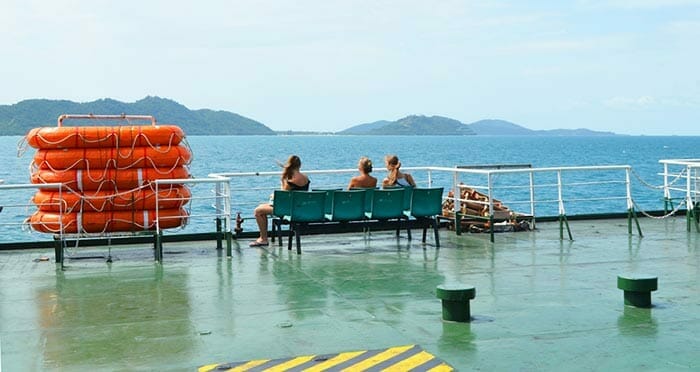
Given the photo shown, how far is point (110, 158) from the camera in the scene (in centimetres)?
1302

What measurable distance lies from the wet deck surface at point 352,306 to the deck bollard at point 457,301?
0.37 ft

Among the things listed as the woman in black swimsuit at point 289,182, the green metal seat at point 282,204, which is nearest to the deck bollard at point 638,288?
the green metal seat at point 282,204

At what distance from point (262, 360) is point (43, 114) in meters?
131

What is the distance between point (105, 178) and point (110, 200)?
0.33 metres

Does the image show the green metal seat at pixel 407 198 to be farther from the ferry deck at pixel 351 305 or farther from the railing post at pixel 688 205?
the railing post at pixel 688 205

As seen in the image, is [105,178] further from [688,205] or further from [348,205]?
[688,205]

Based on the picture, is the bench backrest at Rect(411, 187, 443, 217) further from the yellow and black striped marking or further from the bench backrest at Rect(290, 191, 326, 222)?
the yellow and black striped marking

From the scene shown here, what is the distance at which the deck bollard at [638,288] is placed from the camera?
27.5 ft

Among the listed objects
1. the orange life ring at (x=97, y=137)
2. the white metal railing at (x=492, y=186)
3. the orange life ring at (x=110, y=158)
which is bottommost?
the white metal railing at (x=492, y=186)

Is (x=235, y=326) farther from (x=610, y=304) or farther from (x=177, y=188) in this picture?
(x=177, y=188)

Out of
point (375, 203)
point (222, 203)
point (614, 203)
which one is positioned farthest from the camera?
point (614, 203)

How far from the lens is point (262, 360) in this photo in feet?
22.5

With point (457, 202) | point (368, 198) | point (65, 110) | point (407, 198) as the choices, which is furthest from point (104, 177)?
point (65, 110)

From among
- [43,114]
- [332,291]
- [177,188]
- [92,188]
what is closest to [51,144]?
[92,188]
